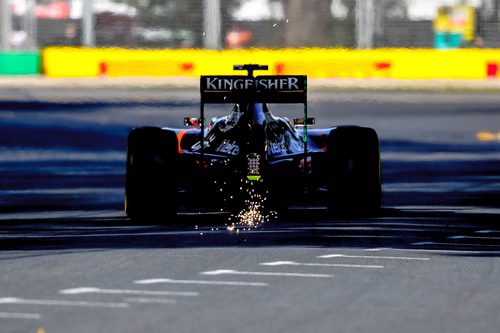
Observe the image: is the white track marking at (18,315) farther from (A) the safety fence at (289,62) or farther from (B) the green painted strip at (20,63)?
(B) the green painted strip at (20,63)

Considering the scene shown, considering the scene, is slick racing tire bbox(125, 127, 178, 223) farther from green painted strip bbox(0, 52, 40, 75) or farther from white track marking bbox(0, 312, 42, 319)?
green painted strip bbox(0, 52, 40, 75)

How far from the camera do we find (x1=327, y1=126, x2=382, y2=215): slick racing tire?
17094mm

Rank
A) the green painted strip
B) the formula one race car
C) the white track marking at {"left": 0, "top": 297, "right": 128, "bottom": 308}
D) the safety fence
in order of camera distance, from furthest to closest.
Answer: the green painted strip, the safety fence, the formula one race car, the white track marking at {"left": 0, "top": 297, "right": 128, "bottom": 308}

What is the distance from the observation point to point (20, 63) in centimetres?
5350

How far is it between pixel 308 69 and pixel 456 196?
3033 cm

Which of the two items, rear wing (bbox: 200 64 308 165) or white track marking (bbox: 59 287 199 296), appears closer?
white track marking (bbox: 59 287 199 296)

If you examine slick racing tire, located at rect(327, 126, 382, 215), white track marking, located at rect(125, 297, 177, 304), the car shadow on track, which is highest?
slick racing tire, located at rect(327, 126, 382, 215)

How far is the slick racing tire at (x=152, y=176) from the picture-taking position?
16578mm

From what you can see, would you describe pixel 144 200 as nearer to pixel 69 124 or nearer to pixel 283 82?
pixel 283 82

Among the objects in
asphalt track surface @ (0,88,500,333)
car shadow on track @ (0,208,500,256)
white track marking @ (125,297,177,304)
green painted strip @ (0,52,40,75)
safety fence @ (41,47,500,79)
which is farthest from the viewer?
green painted strip @ (0,52,40,75)

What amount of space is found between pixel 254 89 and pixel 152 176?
1331 mm

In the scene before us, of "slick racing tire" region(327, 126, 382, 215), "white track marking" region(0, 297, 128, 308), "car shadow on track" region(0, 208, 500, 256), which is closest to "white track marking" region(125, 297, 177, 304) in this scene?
"white track marking" region(0, 297, 128, 308)

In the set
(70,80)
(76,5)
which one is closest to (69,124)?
(70,80)

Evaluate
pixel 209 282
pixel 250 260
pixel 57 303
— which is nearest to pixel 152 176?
pixel 250 260
